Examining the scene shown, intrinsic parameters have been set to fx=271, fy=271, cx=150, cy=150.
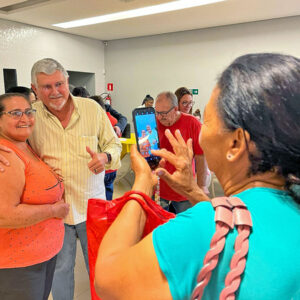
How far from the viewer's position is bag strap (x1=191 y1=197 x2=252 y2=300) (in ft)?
1.54

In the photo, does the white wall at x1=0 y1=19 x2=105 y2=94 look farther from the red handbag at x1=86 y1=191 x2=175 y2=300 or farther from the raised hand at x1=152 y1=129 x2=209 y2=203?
the raised hand at x1=152 y1=129 x2=209 y2=203

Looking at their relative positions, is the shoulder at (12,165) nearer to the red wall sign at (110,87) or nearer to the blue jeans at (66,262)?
the blue jeans at (66,262)

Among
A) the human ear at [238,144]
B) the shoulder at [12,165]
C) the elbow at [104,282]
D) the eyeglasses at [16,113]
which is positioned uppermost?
the human ear at [238,144]

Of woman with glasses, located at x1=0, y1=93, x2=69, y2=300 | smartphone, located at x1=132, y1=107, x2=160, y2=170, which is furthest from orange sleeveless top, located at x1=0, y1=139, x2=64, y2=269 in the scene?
smartphone, located at x1=132, y1=107, x2=160, y2=170

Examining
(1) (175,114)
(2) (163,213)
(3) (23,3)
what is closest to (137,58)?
(3) (23,3)

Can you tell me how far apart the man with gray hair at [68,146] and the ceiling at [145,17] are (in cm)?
388

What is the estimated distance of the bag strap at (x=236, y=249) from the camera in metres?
0.47

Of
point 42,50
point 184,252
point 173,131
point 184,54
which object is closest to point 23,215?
point 184,252

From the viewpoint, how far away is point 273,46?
20.1 ft

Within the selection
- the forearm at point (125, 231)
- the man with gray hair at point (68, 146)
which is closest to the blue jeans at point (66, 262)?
the man with gray hair at point (68, 146)

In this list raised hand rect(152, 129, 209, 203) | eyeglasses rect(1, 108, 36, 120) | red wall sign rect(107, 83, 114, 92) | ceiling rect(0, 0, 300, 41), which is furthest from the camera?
red wall sign rect(107, 83, 114, 92)

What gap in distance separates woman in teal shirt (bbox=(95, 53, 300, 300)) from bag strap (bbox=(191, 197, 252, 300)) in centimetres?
1

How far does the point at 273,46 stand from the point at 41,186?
6401mm

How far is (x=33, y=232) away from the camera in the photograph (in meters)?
1.22
